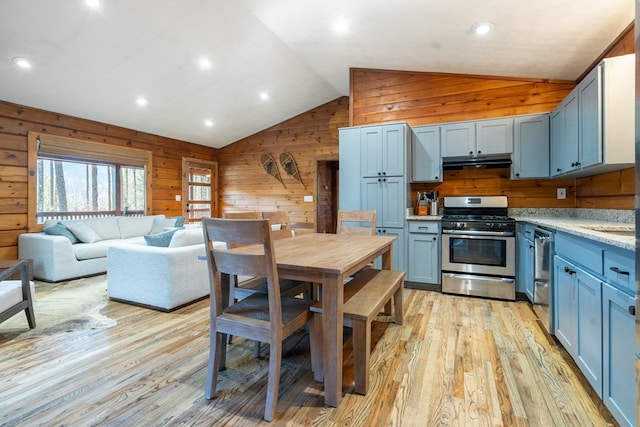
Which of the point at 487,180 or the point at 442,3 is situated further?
the point at 487,180

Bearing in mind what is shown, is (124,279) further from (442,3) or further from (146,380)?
(442,3)

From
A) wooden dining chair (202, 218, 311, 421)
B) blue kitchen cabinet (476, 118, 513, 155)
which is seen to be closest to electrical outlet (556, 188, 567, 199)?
blue kitchen cabinet (476, 118, 513, 155)

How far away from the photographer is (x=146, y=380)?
1.83 m

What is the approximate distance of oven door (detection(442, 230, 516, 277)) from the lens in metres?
3.36

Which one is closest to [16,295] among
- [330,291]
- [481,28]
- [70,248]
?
[70,248]

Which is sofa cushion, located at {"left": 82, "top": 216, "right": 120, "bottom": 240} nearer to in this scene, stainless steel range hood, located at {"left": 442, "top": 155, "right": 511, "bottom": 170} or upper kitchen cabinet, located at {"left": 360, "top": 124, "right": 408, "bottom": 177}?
upper kitchen cabinet, located at {"left": 360, "top": 124, "right": 408, "bottom": 177}

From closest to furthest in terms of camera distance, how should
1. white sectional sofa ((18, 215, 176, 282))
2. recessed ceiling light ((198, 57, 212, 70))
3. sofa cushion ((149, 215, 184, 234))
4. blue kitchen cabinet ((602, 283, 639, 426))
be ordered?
blue kitchen cabinet ((602, 283, 639, 426)) → white sectional sofa ((18, 215, 176, 282)) → recessed ceiling light ((198, 57, 212, 70)) → sofa cushion ((149, 215, 184, 234))

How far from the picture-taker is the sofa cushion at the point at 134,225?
5199 millimetres

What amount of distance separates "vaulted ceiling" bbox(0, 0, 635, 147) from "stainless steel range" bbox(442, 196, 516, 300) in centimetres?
170

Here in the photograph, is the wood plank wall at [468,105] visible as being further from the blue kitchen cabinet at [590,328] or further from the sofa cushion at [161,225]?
the sofa cushion at [161,225]

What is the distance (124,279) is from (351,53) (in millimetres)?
3745

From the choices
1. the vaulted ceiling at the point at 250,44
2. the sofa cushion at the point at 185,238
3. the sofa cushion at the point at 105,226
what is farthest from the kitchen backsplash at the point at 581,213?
the sofa cushion at the point at 105,226

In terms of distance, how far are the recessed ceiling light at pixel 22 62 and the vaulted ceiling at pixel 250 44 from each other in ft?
0.08

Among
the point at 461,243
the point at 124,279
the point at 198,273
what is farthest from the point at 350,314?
the point at 124,279
